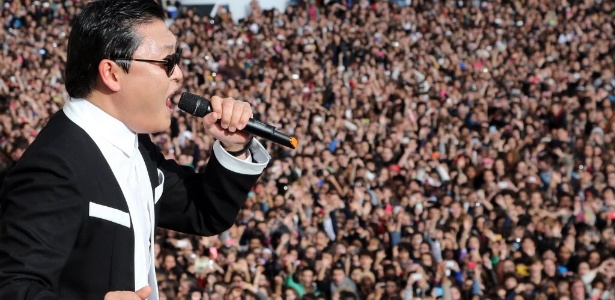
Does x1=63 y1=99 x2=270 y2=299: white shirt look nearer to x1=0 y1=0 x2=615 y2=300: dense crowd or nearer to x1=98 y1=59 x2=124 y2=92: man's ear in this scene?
x1=98 y1=59 x2=124 y2=92: man's ear

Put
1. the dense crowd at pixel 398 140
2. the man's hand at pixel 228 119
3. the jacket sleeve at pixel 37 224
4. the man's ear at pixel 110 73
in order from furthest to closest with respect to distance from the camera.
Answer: the dense crowd at pixel 398 140
the man's hand at pixel 228 119
the man's ear at pixel 110 73
the jacket sleeve at pixel 37 224

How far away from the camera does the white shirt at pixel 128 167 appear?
5.90 ft

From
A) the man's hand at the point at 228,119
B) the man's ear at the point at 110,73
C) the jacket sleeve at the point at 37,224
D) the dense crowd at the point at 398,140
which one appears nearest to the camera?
the jacket sleeve at the point at 37,224

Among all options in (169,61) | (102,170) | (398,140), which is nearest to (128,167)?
(102,170)

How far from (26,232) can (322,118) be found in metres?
11.6

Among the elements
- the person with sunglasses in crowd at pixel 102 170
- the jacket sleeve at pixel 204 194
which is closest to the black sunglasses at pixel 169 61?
the person with sunglasses in crowd at pixel 102 170

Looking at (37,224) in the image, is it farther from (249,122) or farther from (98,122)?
(249,122)

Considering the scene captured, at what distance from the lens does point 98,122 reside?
181 cm

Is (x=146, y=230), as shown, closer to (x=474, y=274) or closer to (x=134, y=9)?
(x=134, y=9)

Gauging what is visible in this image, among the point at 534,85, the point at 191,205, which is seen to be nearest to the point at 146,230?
the point at 191,205

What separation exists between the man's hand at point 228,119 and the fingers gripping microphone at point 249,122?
0.03m

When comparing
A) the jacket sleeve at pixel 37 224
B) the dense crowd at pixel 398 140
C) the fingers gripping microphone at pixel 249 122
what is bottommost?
the dense crowd at pixel 398 140

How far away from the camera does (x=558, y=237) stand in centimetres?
910

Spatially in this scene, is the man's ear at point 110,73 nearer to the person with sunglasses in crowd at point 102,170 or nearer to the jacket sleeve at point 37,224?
the person with sunglasses in crowd at point 102,170
